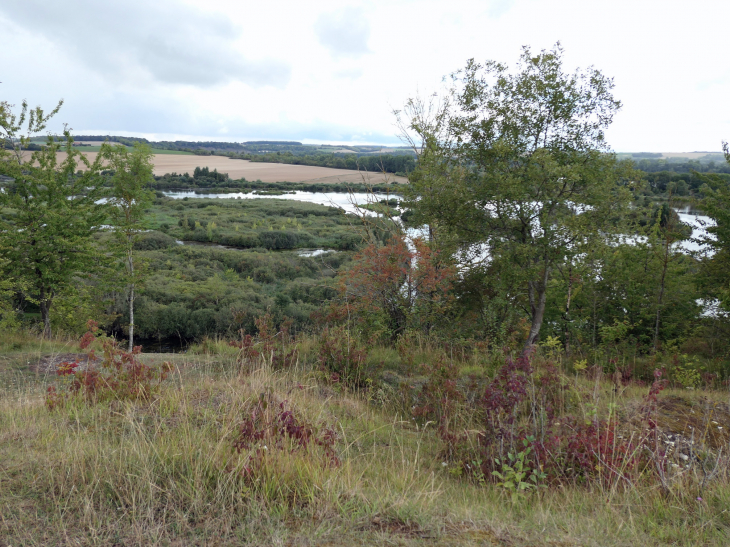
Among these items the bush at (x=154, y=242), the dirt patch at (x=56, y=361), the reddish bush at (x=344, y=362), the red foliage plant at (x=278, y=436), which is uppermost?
the red foliage plant at (x=278, y=436)

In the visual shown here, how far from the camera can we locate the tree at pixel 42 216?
10852 millimetres

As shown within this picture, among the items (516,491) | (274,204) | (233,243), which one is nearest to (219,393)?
(516,491)

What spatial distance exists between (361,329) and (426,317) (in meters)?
1.58

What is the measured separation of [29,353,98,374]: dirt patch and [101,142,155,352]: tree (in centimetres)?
711

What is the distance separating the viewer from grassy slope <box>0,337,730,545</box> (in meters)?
2.48

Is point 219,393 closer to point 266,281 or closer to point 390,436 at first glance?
point 390,436

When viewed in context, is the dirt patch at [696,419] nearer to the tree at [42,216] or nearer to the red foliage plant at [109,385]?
the red foliage plant at [109,385]

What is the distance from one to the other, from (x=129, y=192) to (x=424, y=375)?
12.4 metres

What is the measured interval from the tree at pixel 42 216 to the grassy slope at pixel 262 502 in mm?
8975

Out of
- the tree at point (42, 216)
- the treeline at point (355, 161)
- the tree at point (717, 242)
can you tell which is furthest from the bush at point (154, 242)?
the tree at point (717, 242)

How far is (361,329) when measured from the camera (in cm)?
873

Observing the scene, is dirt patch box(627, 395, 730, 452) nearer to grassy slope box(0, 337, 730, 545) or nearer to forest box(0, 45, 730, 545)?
forest box(0, 45, 730, 545)

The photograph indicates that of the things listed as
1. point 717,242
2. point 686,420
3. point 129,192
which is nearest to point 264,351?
point 686,420

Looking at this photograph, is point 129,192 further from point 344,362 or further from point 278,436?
point 278,436
